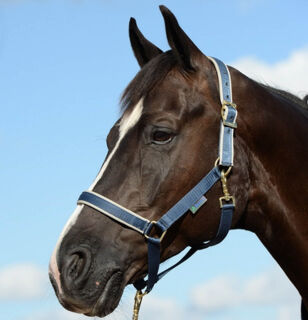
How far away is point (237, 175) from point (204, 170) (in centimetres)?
35

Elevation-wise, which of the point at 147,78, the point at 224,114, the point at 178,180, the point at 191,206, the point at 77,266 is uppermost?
the point at 147,78

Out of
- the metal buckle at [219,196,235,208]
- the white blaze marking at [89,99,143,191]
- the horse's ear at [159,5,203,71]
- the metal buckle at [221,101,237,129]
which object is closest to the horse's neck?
the metal buckle at [221,101,237,129]

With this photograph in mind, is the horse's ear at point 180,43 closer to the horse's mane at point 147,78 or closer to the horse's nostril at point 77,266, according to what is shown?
the horse's mane at point 147,78

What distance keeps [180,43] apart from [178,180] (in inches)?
53.7

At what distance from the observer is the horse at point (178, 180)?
18.6 ft

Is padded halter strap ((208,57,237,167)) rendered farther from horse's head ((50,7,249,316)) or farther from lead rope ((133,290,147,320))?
lead rope ((133,290,147,320))

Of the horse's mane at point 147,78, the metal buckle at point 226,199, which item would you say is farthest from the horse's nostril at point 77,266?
the horse's mane at point 147,78

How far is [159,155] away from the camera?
595cm

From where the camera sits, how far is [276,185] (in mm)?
6336

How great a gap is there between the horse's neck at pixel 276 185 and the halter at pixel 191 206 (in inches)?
7.0

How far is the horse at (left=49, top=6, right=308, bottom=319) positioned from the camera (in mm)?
5668

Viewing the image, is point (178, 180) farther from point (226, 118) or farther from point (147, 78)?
point (147, 78)

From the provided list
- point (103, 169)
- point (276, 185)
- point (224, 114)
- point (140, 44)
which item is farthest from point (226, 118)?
point (140, 44)

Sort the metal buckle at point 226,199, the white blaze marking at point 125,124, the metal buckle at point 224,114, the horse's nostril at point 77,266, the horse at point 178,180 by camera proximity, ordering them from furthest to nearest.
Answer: the metal buckle at point 224,114
the metal buckle at point 226,199
the white blaze marking at point 125,124
the horse at point 178,180
the horse's nostril at point 77,266
